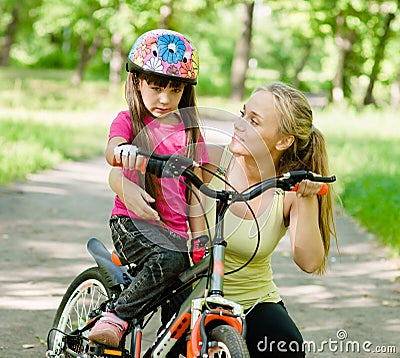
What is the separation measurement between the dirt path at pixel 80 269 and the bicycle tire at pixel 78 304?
19.2 inches

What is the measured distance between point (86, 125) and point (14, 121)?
125 inches

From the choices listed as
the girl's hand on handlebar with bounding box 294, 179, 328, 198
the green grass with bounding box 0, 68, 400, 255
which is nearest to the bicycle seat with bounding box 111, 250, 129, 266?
the girl's hand on handlebar with bounding box 294, 179, 328, 198

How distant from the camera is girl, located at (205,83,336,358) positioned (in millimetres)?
3328

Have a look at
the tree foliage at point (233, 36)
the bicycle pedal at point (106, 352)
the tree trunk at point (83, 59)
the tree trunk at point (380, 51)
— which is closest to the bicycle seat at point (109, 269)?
the bicycle pedal at point (106, 352)

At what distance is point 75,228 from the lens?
8383 millimetres

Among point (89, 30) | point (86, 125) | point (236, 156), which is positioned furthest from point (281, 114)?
point (89, 30)

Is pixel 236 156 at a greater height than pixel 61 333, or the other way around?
pixel 236 156

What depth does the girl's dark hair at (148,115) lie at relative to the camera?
10.6 feet

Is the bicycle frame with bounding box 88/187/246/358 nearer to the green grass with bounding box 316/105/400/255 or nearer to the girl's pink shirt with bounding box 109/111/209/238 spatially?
the girl's pink shirt with bounding box 109/111/209/238

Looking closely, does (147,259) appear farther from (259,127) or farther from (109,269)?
(259,127)

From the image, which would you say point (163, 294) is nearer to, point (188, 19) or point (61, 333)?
point (61, 333)

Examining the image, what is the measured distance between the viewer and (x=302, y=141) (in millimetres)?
3512

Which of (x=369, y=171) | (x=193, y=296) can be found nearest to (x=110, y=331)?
(x=193, y=296)

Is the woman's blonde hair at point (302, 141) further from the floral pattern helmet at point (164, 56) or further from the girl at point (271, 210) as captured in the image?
the floral pattern helmet at point (164, 56)
